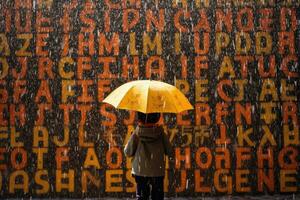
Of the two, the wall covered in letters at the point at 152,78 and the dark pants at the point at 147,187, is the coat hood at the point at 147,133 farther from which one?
the wall covered in letters at the point at 152,78

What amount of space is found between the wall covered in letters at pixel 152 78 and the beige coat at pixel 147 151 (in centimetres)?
252

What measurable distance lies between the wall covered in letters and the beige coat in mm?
2521

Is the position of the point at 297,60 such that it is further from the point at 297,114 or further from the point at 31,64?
the point at 31,64

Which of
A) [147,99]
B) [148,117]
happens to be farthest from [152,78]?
[147,99]

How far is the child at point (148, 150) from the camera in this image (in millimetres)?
5254

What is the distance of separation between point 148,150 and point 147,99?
30.1 inches

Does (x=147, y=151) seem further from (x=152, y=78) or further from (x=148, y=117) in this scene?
(x=152, y=78)

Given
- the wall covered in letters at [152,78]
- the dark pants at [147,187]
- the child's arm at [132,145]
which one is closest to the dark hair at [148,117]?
the child's arm at [132,145]

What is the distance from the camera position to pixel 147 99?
4871 mm

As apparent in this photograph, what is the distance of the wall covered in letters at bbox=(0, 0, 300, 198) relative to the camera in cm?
781

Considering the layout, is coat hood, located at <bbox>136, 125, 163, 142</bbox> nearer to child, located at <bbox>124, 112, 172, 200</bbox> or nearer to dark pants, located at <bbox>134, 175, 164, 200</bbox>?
child, located at <bbox>124, 112, 172, 200</bbox>

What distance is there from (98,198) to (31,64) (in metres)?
→ 2.67

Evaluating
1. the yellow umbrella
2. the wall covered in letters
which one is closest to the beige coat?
the yellow umbrella

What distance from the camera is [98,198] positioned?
7.76 metres
